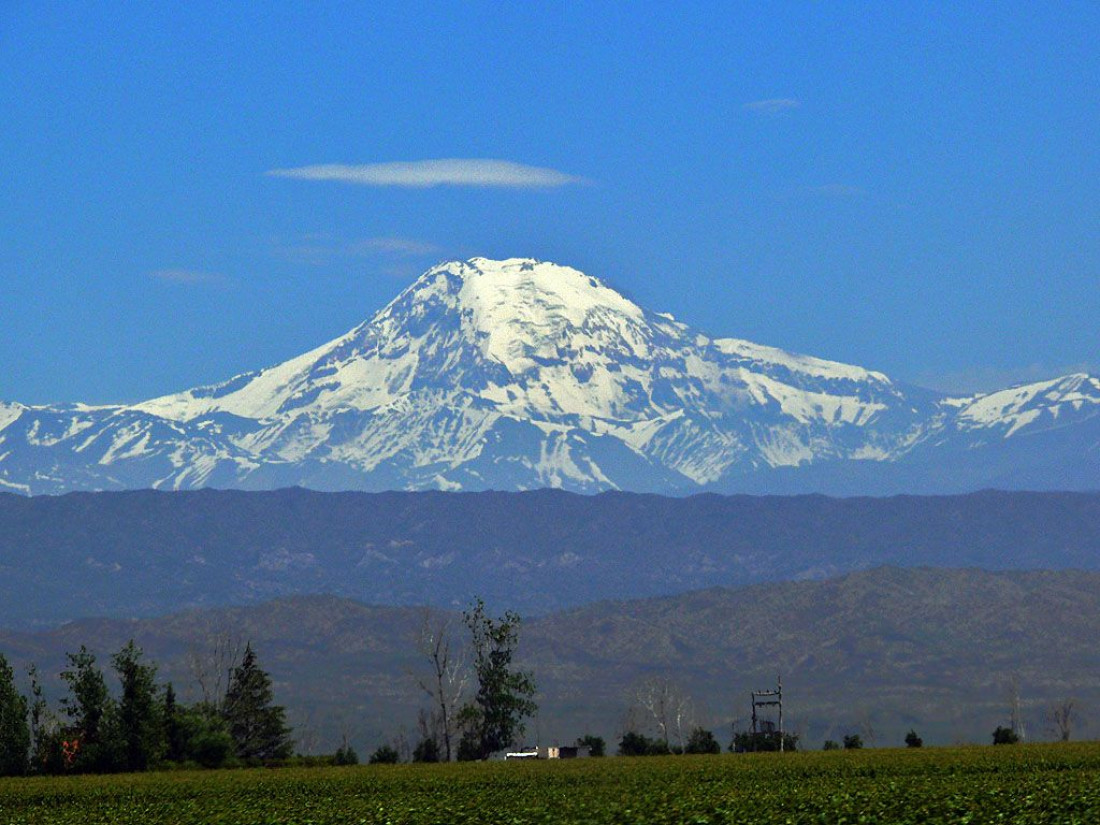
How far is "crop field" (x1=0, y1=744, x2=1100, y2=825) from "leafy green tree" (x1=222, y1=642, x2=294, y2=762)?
39.0 m

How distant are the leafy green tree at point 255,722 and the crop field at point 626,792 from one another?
128ft

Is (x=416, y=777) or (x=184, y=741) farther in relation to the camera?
(x=184, y=741)

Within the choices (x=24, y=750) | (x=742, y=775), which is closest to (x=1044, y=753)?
(x=742, y=775)

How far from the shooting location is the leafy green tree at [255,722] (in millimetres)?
182750

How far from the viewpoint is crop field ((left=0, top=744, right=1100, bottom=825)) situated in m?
80.3

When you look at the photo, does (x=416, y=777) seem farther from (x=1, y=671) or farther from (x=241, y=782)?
(x=1, y=671)

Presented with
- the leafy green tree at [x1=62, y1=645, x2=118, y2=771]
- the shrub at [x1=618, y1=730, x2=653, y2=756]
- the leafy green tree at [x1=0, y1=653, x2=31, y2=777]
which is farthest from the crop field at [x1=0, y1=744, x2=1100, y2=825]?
the shrub at [x1=618, y1=730, x2=653, y2=756]

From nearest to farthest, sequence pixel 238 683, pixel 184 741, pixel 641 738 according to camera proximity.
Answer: pixel 184 741 < pixel 641 738 < pixel 238 683

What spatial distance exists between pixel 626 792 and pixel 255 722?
88213 mm

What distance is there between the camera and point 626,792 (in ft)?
335

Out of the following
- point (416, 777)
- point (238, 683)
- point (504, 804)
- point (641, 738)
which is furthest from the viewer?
point (238, 683)

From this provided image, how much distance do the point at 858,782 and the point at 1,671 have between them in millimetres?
76790

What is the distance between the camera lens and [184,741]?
154375 mm

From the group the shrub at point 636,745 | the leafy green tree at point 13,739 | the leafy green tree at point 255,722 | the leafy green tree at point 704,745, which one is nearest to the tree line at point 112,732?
the leafy green tree at point 13,739
